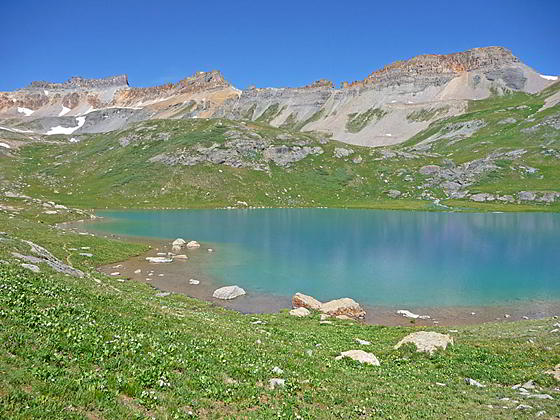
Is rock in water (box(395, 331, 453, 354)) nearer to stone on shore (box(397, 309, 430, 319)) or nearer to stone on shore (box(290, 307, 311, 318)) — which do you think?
stone on shore (box(290, 307, 311, 318))

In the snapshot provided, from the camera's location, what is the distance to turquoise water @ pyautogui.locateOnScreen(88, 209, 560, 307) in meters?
50.4

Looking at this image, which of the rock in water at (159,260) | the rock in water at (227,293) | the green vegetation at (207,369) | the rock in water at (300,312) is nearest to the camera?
the green vegetation at (207,369)

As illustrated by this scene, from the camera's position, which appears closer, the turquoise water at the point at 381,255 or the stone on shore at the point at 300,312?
the stone on shore at the point at 300,312

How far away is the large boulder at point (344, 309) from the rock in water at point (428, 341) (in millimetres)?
13193

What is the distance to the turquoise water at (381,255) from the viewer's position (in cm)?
5044

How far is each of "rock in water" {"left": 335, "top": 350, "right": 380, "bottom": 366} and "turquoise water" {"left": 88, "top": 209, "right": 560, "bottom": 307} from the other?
22945 mm

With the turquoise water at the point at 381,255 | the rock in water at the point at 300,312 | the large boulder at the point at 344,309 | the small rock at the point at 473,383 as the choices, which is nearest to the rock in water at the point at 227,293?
the turquoise water at the point at 381,255

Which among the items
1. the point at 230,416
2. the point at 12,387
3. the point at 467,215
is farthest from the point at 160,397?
the point at 467,215

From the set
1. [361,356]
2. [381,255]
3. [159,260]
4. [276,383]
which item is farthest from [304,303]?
[381,255]

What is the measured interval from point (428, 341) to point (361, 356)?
610 cm

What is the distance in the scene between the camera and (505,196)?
178m

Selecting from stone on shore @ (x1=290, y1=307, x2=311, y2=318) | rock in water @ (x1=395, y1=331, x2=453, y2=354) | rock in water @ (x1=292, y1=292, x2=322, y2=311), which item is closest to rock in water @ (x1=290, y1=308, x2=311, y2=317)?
stone on shore @ (x1=290, y1=307, x2=311, y2=318)

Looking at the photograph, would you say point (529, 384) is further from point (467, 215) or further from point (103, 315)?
point (467, 215)

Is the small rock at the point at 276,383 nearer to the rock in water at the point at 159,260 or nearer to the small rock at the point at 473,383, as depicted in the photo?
the small rock at the point at 473,383
